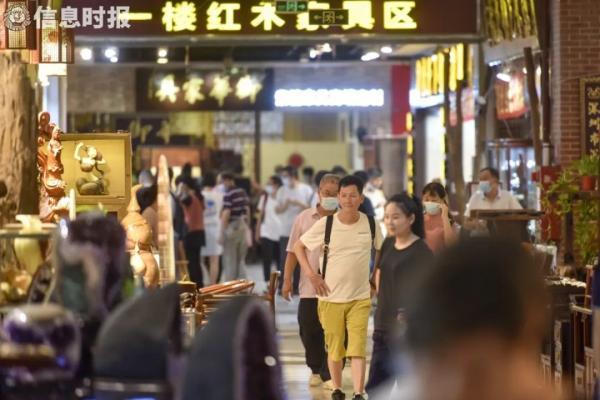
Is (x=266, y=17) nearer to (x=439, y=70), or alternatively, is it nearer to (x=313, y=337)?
(x=313, y=337)

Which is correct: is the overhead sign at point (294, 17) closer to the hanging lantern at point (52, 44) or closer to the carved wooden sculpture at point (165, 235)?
the carved wooden sculpture at point (165, 235)

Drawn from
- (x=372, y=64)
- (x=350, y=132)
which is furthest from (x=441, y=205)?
(x=350, y=132)

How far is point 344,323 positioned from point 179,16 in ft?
22.9

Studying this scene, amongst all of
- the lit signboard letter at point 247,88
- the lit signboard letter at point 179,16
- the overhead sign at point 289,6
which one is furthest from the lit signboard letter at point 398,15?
the lit signboard letter at point 247,88

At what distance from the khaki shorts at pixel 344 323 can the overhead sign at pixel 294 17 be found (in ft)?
21.6

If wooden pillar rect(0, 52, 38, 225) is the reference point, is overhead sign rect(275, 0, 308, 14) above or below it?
above

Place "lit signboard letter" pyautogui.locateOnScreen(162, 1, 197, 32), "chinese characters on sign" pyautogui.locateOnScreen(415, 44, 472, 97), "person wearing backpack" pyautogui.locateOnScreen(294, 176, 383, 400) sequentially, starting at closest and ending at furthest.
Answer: "person wearing backpack" pyautogui.locateOnScreen(294, 176, 383, 400), "lit signboard letter" pyautogui.locateOnScreen(162, 1, 197, 32), "chinese characters on sign" pyautogui.locateOnScreen(415, 44, 472, 97)

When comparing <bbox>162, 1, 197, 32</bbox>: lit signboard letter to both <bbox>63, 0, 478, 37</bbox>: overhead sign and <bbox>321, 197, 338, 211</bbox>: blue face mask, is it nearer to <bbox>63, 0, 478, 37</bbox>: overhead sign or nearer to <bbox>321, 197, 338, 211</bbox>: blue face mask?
<bbox>63, 0, 478, 37</bbox>: overhead sign

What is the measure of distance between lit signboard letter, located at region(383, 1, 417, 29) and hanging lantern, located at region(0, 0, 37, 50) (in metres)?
8.31

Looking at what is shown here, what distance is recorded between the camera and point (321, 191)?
13359mm

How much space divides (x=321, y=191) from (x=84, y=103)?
22.3m

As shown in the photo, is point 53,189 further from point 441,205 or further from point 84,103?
point 84,103

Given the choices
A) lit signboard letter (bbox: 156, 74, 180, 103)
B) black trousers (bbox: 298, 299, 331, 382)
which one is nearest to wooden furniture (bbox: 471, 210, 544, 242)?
black trousers (bbox: 298, 299, 331, 382)

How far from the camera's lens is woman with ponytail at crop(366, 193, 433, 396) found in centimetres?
1023
